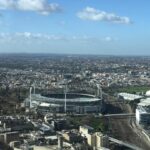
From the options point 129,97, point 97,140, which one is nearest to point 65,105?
point 129,97

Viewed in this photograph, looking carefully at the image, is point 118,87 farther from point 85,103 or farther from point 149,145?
point 149,145

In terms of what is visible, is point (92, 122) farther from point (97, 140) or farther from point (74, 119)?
point (97, 140)

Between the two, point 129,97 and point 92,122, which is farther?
point 129,97

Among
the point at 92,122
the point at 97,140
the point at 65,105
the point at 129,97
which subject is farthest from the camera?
the point at 129,97

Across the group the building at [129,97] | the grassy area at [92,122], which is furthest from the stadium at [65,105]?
the building at [129,97]

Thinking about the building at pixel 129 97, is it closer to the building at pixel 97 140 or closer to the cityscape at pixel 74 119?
the cityscape at pixel 74 119

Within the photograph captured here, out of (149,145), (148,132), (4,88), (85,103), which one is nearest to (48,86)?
(4,88)

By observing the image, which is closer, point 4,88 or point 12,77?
point 4,88

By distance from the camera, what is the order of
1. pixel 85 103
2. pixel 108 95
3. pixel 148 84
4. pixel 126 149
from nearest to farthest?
pixel 126 149, pixel 85 103, pixel 108 95, pixel 148 84
